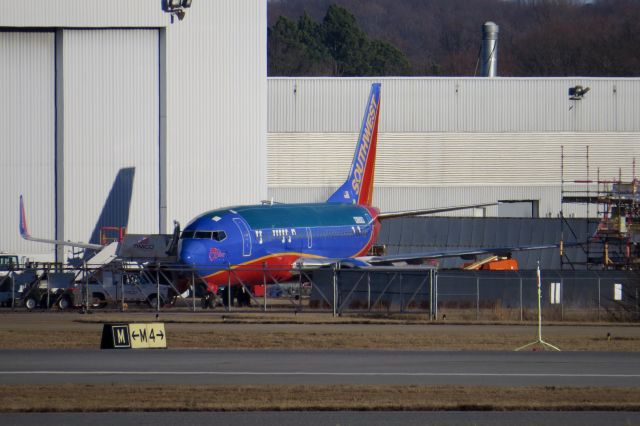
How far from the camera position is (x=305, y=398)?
695 inches

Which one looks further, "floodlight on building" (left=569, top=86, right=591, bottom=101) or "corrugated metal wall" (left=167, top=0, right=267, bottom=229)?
"floodlight on building" (left=569, top=86, right=591, bottom=101)

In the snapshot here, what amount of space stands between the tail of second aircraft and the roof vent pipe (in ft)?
65.0

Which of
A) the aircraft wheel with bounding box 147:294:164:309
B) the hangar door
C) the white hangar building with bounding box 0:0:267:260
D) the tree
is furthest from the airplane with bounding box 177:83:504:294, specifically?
the tree

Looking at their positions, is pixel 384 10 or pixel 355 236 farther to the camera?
pixel 384 10

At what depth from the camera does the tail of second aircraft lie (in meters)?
52.6

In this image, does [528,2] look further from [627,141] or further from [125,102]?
[125,102]

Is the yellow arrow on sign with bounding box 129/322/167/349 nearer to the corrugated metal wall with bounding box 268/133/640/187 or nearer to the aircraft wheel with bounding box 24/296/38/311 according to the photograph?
the aircraft wheel with bounding box 24/296/38/311

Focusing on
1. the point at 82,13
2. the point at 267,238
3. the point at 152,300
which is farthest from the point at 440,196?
the point at 152,300

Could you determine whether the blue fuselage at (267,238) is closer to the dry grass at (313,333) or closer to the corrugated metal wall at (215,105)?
the dry grass at (313,333)

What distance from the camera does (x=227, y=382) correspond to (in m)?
19.8

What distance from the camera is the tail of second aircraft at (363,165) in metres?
52.6

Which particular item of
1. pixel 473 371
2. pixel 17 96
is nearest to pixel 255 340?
pixel 473 371

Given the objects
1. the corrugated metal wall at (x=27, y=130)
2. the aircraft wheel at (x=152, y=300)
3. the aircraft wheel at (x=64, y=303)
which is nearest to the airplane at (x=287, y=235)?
the aircraft wheel at (x=152, y=300)

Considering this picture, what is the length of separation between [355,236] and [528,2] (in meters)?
139
